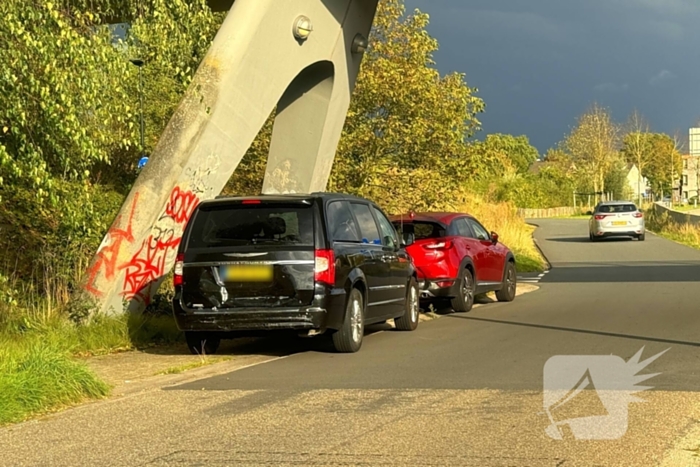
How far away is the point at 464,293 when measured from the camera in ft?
53.5

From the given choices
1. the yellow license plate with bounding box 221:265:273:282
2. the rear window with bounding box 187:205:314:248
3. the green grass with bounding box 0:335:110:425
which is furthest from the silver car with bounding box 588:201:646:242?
the green grass with bounding box 0:335:110:425

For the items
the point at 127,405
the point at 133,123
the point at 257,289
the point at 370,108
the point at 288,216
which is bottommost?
the point at 127,405

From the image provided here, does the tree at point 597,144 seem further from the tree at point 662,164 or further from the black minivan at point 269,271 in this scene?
the black minivan at point 269,271

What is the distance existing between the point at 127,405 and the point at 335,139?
1042 centimetres

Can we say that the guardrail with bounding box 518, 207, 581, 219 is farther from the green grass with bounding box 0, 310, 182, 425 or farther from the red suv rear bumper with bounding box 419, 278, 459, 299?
the green grass with bounding box 0, 310, 182, 425

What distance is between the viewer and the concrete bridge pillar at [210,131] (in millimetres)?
13062

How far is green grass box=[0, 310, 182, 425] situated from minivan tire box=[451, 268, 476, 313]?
475cm

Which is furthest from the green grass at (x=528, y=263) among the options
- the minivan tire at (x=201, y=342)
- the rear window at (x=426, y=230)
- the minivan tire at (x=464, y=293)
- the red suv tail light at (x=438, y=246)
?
the minivan tire at (x=201, y=342)

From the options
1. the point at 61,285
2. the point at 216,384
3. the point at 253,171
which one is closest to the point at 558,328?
the point at 216,384

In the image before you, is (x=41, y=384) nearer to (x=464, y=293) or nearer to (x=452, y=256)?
(x=452, y=256)

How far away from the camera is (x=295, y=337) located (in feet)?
43.8

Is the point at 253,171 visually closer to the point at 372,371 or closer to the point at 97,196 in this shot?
the point at 97,196

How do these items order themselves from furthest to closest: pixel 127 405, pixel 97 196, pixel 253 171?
1. pixel 253 171
2. pixel 97 196
3. pixel 127 405

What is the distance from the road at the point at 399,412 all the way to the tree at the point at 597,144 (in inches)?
2699
